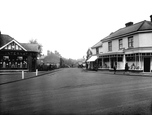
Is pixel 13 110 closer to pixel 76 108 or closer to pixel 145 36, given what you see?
pixel 76 108

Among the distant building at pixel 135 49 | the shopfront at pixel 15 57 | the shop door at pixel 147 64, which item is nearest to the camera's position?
the distant building at pixel 135 49

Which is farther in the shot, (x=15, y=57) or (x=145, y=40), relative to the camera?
(x=15, y=57)

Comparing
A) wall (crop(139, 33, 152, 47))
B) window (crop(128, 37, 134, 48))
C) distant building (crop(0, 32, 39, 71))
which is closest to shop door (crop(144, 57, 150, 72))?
wall (crop(139, 33, 152, 47))

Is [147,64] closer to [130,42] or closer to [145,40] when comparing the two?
[145,40]

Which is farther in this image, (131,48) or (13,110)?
(131,48)

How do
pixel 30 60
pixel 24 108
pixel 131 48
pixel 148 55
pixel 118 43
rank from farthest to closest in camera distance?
pixel 30 60 < pixel 118 43 < pixel 131 48 < pixel 148 55 < pixel 24 108

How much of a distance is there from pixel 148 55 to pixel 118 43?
6679 millimetres

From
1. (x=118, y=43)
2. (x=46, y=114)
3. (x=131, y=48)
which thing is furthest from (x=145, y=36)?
(x=46, y=114)

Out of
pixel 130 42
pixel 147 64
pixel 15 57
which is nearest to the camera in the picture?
pixel 147 64

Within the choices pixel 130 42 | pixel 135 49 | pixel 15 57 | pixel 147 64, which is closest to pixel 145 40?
pixel 135 49

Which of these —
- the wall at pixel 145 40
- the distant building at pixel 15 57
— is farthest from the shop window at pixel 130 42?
the distant building at pixel 15 57

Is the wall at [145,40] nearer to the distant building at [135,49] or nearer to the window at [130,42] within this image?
the distant building at [135,49]

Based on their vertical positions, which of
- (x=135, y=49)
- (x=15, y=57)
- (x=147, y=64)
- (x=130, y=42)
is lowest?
(x=147, y=64)

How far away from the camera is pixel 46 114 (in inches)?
159
